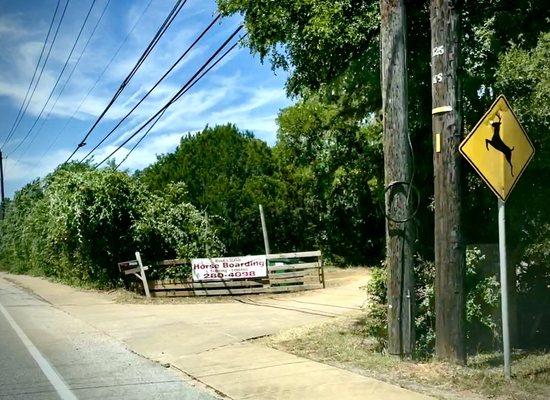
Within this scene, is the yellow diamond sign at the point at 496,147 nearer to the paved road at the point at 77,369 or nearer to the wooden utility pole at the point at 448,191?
the wooden utility pole at the point at 448,191

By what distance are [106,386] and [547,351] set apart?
6.26 m

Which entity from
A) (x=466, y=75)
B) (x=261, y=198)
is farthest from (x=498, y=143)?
(x=261, y=198)

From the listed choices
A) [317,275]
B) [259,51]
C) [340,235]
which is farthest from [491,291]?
[340,235]

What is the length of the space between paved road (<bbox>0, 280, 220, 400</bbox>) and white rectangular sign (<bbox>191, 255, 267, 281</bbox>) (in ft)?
17.1

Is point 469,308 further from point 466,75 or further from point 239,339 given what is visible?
point 239,339

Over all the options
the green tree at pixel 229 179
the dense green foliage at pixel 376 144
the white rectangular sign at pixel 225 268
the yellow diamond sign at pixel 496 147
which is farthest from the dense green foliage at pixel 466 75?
the green tree at pixel 229 179

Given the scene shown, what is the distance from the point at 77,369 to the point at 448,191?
5653mm

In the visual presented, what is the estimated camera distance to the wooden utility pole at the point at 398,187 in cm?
758

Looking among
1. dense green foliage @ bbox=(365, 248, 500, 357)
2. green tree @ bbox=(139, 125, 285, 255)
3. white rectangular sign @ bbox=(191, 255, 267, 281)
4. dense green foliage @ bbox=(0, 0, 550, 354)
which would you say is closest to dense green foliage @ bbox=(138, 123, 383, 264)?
green tree @ bbox=(139, 125, 285, 255)

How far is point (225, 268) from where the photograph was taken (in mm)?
16938

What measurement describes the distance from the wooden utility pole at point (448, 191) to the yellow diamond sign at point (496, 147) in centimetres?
69

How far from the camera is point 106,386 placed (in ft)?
22.5

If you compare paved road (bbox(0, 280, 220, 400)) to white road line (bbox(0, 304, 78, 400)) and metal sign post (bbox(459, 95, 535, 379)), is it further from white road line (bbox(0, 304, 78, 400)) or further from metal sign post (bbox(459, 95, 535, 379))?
metal sign post (bbox(459, 95, 535, 379))

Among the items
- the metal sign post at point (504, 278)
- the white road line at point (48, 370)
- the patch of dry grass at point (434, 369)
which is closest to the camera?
the patch of dry grass at point (434, 369)
